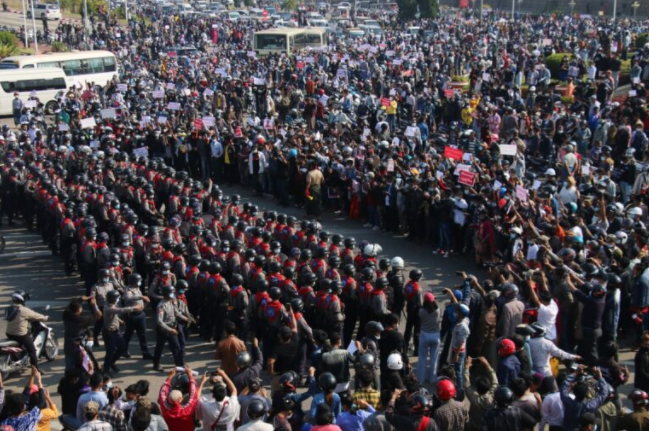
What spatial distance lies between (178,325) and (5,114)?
25294mm

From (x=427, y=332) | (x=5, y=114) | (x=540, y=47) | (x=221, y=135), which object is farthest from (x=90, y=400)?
(x=540, y=47)

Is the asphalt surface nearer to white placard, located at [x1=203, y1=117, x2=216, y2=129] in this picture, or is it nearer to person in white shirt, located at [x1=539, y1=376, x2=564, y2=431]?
white placard, located at [x1=203, y1=117, x2=216, y2=129]

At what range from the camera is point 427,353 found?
1233cm

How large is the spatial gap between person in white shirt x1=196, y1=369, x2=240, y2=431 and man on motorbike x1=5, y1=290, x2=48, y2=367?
14.5 ft

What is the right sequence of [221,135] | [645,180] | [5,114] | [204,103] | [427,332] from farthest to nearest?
1. [5,114]
2. [204,103]
3. [221,135]
4. [645,180]
5. [427,332]

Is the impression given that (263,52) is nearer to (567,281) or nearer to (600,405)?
(567,281)

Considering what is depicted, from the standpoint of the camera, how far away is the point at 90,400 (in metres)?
9.34

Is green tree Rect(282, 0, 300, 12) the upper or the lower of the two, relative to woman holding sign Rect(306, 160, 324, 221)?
upper

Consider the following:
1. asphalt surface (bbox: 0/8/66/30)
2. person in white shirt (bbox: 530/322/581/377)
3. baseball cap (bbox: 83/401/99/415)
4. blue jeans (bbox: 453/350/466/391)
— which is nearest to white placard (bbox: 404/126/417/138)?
blue jeans (bbox: 453/350/466/391)

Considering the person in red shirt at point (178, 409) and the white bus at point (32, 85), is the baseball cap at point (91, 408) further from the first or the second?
the white bus at point (32, 85)

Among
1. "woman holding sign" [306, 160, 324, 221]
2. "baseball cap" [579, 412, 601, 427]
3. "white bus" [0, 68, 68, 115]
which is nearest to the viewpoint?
"baseball cap" [579, 412, 601, 427]

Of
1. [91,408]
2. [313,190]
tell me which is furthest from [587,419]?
[313,190]

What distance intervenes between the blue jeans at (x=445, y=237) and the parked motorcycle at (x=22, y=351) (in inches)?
311

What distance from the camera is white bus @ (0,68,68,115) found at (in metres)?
35.1
